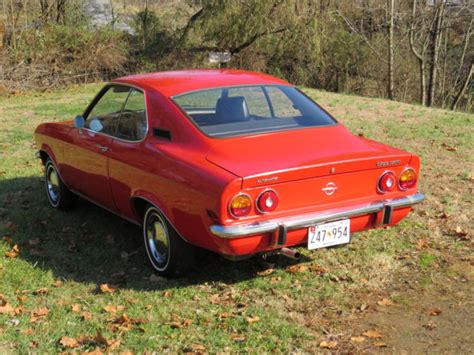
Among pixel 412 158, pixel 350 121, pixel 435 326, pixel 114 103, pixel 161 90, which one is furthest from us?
pixel 350 121

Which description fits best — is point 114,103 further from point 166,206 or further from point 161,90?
point 166,206

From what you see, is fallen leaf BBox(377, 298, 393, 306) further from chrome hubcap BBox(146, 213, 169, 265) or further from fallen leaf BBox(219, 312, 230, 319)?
chrome hubcap BBox(146, 213, 169, 265)

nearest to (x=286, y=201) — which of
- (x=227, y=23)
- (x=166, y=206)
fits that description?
(x=166, y=206)

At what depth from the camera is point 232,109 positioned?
4918mm

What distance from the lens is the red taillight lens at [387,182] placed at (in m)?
4.45

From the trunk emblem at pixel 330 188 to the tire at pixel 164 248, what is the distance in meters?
1.14

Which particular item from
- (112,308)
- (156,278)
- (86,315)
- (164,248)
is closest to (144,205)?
(164,248)

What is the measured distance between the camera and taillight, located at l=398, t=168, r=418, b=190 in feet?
14.9

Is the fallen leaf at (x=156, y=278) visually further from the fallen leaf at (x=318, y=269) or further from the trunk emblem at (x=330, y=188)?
the trunk emblem at (x=330, y=188)

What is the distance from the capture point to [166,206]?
443 cm

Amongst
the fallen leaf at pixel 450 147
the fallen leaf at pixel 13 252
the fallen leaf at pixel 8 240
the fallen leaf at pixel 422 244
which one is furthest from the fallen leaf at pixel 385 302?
the fallen leaf at pixel 450 147

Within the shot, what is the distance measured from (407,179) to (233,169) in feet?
→ 4.89

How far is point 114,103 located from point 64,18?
1812 centimetres

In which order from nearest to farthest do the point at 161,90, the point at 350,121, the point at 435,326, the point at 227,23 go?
the point at 435,326
the point at 161,90
the point at 350,121
the point at 227,23
